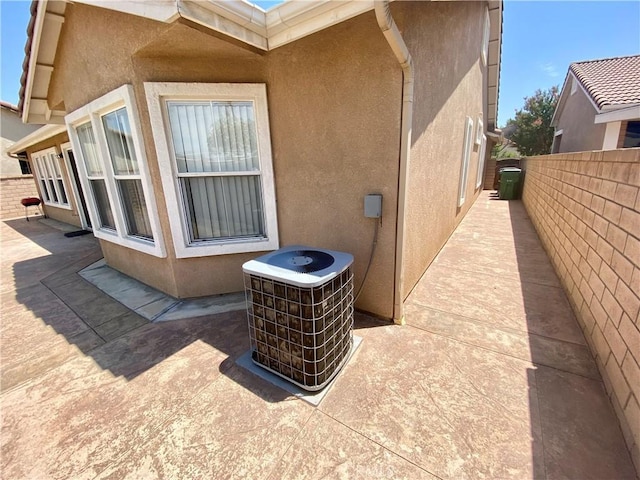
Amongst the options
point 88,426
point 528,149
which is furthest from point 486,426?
point 528,149

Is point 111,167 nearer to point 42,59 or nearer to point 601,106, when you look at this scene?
point 42,59

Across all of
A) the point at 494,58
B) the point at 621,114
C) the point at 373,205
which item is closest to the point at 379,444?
the point at 373,205

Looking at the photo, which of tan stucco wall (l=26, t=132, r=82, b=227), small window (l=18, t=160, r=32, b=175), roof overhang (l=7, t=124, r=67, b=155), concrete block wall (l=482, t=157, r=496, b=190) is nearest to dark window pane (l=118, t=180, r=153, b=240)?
roof overhang (l=7, t=124, r=67, b=155)

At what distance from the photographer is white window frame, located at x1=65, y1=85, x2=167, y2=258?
3262mm

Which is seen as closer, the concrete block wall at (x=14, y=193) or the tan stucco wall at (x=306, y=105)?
the tan stucco wall at (x=306, y=105)

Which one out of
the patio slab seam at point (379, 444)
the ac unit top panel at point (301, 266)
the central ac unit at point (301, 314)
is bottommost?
the patio slab seam at point (379, 444)

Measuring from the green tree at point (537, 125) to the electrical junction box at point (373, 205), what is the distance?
108 feet

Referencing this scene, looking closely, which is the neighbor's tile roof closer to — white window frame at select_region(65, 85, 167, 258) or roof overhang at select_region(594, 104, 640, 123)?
roof overhang at select_region(594, 104, 640, 123)

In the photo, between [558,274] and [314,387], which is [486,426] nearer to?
[314,387]

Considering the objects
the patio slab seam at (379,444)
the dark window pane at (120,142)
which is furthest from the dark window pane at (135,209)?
the patio slab seam at (379,444)

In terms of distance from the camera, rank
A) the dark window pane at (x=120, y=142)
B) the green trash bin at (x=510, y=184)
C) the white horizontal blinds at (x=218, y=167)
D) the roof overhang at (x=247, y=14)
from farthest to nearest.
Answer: the green trash bin at (x=510, y=184) → the dark window pane at (x=120, y=142) → the white horizontal blinds at (x=218, y=167) → the roof overhang at (x=247, y=14)

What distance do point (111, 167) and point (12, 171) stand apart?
19.8 metres

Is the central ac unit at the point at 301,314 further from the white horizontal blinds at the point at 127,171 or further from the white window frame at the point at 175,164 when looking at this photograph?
the white horizontal blinds at the point at 127,171

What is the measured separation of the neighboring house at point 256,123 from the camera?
98.1 inches
